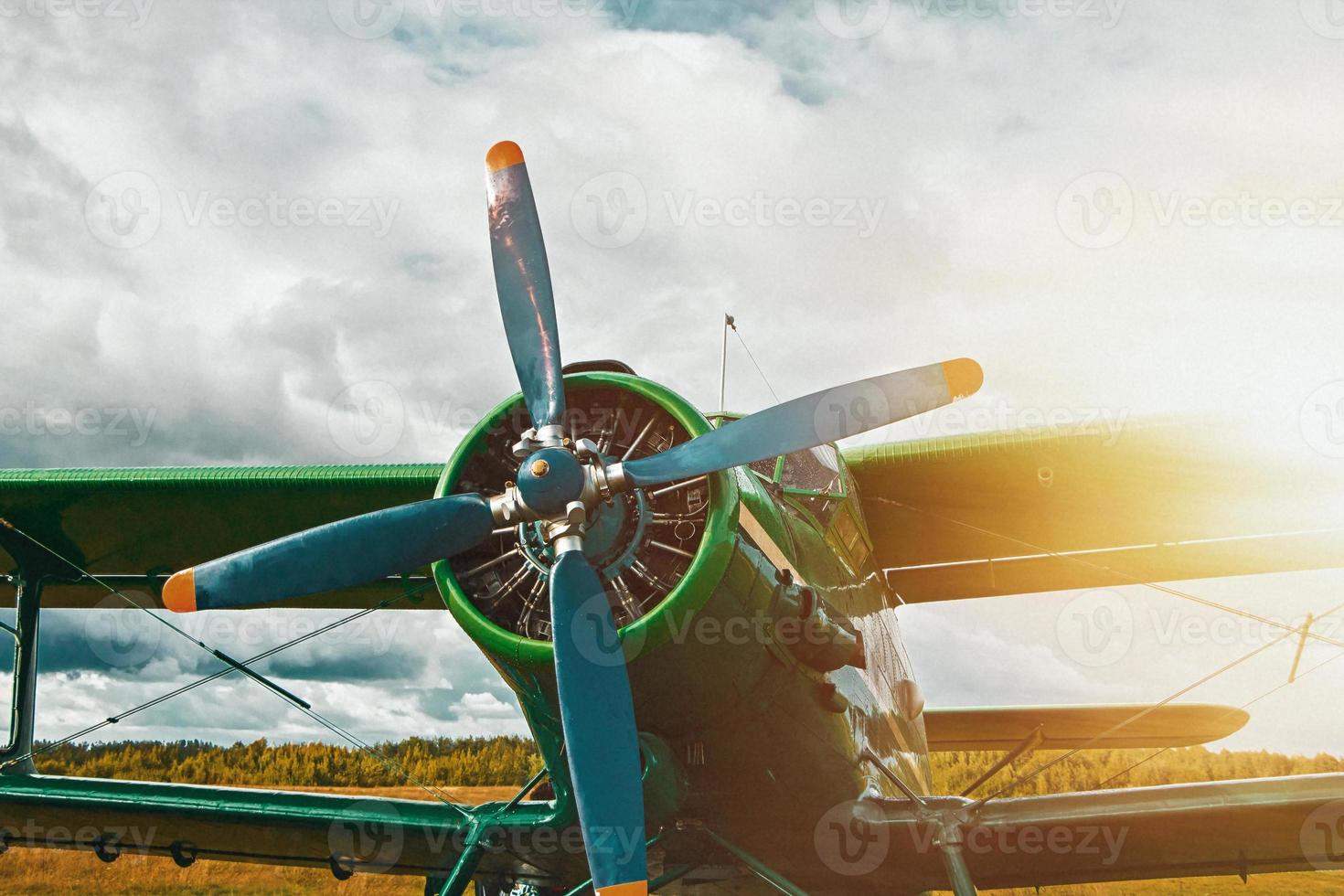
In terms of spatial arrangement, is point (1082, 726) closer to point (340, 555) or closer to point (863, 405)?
point (863, 405)

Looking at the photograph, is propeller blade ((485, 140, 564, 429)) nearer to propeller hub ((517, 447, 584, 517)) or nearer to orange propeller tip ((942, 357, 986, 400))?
propeller hub ((517, 447, 584, 517))

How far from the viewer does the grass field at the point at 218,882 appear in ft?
46.4

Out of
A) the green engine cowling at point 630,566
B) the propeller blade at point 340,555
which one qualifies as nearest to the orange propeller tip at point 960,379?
the green engine cowling at point 630,566

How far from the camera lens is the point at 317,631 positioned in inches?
260

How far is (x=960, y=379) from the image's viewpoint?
14.6 ft

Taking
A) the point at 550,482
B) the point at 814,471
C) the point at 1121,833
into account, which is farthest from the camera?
the point at 814,471

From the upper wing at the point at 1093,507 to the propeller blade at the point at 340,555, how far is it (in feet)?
11.8

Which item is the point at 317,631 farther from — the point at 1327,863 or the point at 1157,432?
the point at 1327,863
